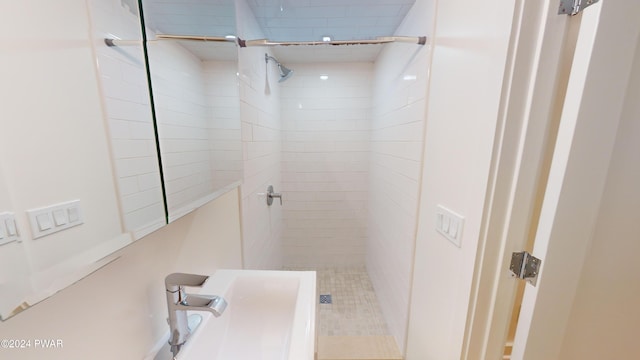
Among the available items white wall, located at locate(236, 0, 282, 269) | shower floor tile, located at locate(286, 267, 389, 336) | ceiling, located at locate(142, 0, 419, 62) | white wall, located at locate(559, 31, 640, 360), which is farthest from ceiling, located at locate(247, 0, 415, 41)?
shower floor tile, located at locate(286, 267, 389, 336)

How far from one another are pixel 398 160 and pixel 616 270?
3.57ft

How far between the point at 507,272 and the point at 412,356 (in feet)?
3.29

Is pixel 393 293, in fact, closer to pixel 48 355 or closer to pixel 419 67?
pixel 419 67

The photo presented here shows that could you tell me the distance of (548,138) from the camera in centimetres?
67

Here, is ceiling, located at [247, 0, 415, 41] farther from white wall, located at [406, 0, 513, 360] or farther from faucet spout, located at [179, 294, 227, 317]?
faucet spout, located at [179, 294, 227, 317]

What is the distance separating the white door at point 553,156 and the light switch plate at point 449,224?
129 millimetres

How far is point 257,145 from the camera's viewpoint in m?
1.62

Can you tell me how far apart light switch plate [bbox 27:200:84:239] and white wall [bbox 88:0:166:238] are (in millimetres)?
96

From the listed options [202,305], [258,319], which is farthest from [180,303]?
[258,319]

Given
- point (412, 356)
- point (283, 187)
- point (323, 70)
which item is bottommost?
point (412, 356)

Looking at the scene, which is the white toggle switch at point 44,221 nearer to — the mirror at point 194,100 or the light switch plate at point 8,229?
the light switch plate at point 8,229

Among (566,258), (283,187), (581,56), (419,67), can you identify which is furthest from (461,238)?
(283,187)

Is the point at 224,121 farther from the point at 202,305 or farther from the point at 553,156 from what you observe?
the point at 553,156

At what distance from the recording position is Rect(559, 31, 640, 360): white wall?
0.62 metres
